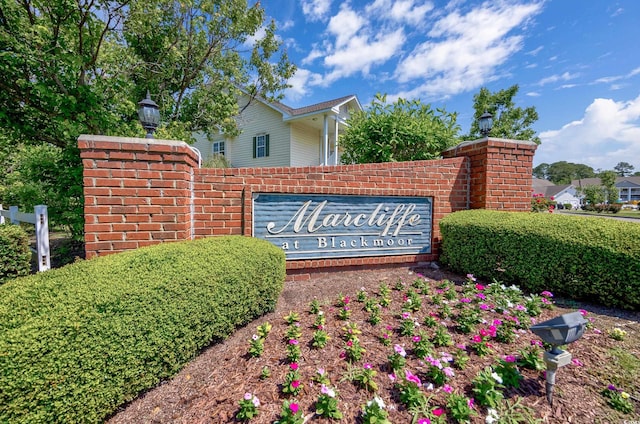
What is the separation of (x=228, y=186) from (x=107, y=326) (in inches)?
83.3

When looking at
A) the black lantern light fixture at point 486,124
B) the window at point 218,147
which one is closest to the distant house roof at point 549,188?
the window at point 218,147

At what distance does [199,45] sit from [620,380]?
31.2ft

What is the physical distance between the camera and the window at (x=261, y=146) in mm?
14062

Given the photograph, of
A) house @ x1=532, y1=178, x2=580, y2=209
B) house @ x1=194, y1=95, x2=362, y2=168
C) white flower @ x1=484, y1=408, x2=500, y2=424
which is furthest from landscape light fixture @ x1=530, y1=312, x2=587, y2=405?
house @ x1=532, y1=178, x2=580, y2=209

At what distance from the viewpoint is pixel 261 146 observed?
14258 millimetres

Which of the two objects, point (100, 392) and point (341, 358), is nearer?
point (100, 392)

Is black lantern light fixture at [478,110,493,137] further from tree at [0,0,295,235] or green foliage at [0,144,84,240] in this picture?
green foliage at [0,144,84,240]

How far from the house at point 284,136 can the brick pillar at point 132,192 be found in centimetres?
975

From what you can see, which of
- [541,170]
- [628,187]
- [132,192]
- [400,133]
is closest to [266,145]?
[400,133]

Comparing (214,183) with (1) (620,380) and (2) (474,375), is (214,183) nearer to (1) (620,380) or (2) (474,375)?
(2) (474,375)

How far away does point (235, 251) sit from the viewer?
9.04 feet

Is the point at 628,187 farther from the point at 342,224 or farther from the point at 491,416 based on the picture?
the point at 491,416

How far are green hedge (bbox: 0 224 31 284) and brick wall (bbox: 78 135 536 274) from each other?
1450 millimetres

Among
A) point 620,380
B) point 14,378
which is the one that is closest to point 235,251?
point 14,378
